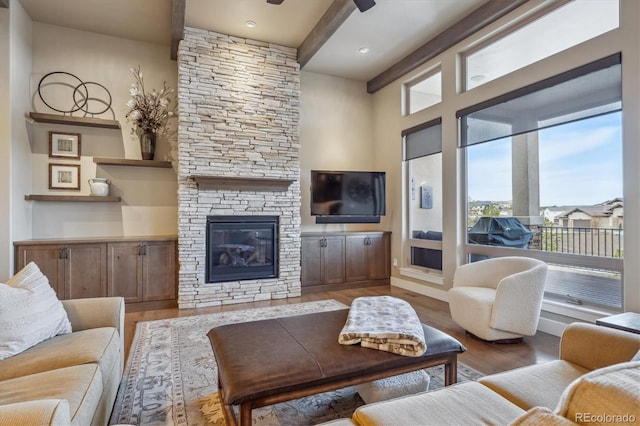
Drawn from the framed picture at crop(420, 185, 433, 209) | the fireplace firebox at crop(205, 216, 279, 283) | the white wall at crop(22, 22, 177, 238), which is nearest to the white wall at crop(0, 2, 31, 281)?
the white wall at crop(22, 22, 177, 238)

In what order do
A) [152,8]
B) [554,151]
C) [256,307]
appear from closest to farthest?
[554,151], [152,8], [256,307]

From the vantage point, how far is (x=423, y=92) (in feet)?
16.3

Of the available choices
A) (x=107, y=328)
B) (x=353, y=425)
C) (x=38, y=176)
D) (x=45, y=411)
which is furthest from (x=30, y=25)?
(x=353, y=425)

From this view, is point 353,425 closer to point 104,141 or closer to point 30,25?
point 104,141

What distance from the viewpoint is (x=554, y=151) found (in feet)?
10.8

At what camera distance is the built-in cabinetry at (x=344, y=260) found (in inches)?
195

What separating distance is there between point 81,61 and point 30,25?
604mm

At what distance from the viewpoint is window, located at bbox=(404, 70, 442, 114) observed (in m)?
4.70

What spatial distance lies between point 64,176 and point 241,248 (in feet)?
7.85

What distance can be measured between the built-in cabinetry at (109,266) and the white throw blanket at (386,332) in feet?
9.76

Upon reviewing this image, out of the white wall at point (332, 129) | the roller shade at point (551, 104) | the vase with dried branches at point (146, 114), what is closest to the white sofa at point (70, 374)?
the vase with dried branches at point (146, 114)

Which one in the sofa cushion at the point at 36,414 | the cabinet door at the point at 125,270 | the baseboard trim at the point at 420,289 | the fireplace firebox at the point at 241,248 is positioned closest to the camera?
the sofa cushion at the point at 36,414

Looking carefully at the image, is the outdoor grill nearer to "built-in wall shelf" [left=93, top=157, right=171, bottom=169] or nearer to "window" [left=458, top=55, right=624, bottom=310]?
"window" [left=458, top=55, right=624, bottom=310]

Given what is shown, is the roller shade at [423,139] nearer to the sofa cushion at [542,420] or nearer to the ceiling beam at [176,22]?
the ceiling beam at [176,22]
